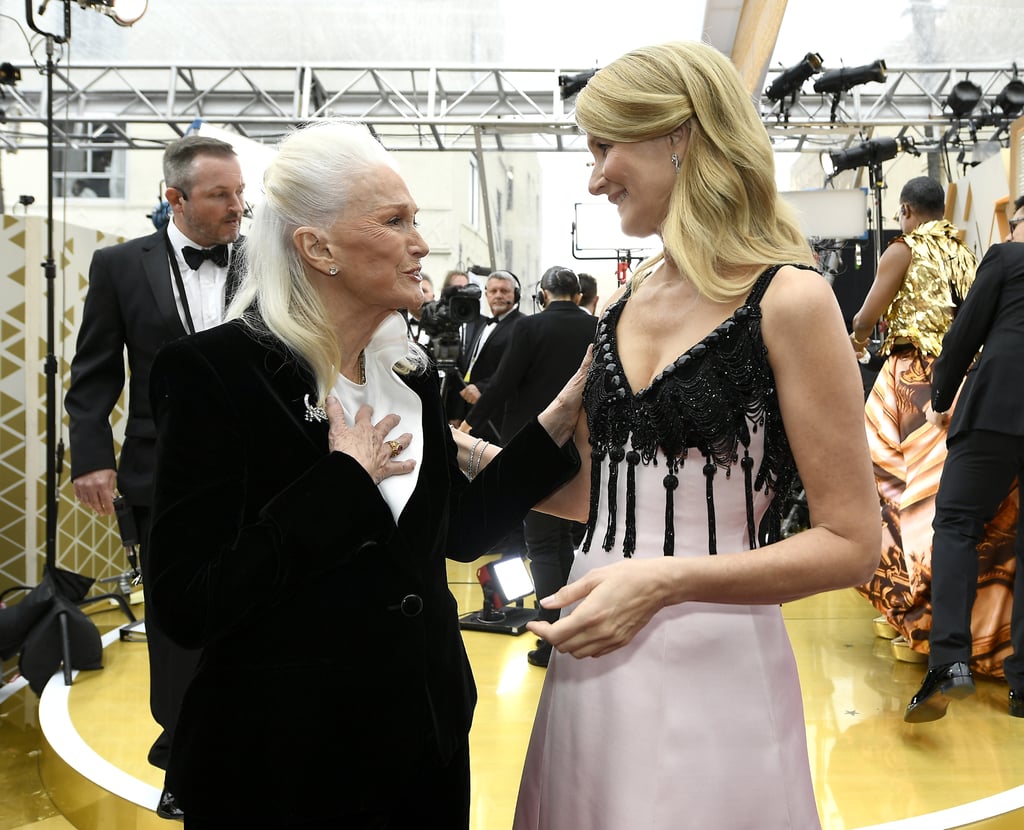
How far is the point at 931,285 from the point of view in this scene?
4074 millimetres

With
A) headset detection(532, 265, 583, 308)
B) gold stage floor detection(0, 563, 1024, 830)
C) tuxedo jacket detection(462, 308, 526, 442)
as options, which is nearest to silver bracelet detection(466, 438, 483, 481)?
gold stage floor detection(0, 563, 1024, 830)

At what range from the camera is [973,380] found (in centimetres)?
333

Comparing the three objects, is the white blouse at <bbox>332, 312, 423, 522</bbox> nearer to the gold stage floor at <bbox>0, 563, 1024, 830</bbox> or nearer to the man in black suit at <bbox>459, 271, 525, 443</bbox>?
the gold stage floor at <bbox>0, 563, 1024, 830</bbox>

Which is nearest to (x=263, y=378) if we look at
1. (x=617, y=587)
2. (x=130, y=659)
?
(x=617, y=587)

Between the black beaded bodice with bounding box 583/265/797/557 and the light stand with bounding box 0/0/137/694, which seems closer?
the black beaded bodice with bounding box 583/265/797/557

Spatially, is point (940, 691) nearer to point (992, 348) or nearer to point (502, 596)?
point (992, 348)

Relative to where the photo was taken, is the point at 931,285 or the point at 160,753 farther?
the point at 931,285

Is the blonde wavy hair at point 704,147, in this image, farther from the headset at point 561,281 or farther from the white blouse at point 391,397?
the headset at point 561,281

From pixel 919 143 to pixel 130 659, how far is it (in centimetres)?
838

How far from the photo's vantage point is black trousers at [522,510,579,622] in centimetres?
407

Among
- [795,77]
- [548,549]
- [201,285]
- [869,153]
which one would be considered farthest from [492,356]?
[795,77]

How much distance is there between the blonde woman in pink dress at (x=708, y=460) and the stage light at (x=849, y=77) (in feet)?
20.8

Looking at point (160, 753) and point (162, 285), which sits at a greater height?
point (162, 285)

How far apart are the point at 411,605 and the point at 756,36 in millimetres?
5051
